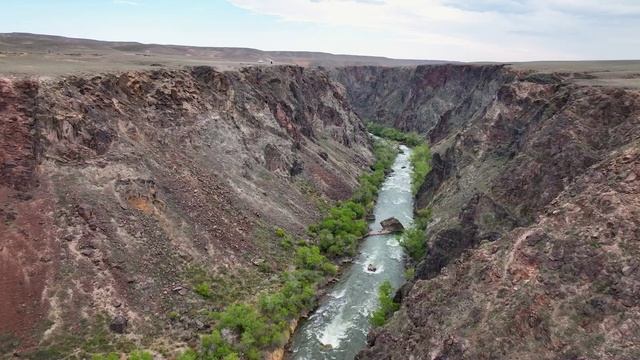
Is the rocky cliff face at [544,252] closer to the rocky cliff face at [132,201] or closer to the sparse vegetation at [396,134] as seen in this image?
the rocky cliff face at [132,201]

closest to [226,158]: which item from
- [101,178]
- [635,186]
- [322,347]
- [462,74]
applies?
[101,178]

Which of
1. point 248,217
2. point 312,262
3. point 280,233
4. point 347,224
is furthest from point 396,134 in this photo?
point 312,262

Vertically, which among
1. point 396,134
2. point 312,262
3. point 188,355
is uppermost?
point 396,134

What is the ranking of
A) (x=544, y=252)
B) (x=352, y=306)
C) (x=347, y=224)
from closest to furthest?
1. (x=544, y=252)
2. (x=352, y=306)
3. (x=347, y=224)

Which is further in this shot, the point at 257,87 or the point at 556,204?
the point at 257,87

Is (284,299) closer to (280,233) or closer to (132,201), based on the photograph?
(280,233)

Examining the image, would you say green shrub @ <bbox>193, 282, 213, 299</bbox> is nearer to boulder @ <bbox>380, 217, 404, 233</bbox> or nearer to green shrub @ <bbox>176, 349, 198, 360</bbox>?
green shrub @ <bbox>176, 349, 198, 360</bbox>

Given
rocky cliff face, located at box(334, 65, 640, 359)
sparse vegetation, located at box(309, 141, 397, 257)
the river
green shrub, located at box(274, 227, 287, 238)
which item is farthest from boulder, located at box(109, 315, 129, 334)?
sparse vegetation, located at box(309, 141, 397, 257)

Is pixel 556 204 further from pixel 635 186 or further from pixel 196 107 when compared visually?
pixel 196 107
